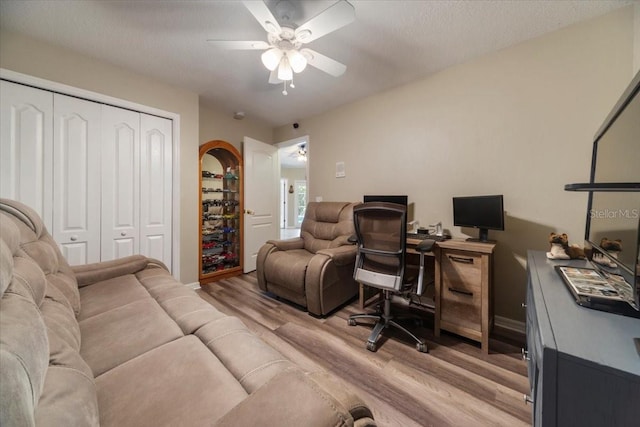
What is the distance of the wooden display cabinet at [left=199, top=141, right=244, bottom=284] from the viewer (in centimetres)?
338

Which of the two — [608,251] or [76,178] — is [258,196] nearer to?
[76,178]

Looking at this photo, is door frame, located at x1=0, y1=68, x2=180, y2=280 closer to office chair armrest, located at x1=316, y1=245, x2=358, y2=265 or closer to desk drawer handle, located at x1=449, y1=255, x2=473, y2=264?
office chair armrest, located at x1=316, y1=245, x2=358, y2=265

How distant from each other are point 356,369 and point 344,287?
3.07 feet

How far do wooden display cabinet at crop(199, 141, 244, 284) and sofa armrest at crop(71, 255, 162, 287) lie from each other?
1468mm

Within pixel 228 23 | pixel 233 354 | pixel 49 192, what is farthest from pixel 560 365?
pixel 49 192

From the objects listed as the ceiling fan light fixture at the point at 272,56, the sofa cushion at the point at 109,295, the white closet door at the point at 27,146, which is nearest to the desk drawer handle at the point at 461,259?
the ceiling fan light fixture at the point at 272,56

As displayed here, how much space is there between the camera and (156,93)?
257cm

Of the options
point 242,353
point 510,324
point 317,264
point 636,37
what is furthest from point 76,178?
point 636,37

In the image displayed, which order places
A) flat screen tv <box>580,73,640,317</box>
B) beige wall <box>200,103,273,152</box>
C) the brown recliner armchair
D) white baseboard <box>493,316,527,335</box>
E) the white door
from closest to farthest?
1. flat screen tv <box>580,73,640,317</box>
2. white baseboard <box>493,316,527,335</box>
3. the brown recliner armchair
4. beige wall <box>200,103,273,152</box>
5. the white door

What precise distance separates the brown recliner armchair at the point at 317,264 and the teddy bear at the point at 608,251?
1643mm

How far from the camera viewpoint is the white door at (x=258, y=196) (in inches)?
140

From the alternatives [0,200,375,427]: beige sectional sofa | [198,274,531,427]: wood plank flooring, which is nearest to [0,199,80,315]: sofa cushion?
[0,200,375,427]: beige sectional sofa

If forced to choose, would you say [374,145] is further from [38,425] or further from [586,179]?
[38,425]

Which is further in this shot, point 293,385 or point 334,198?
point 334,198
